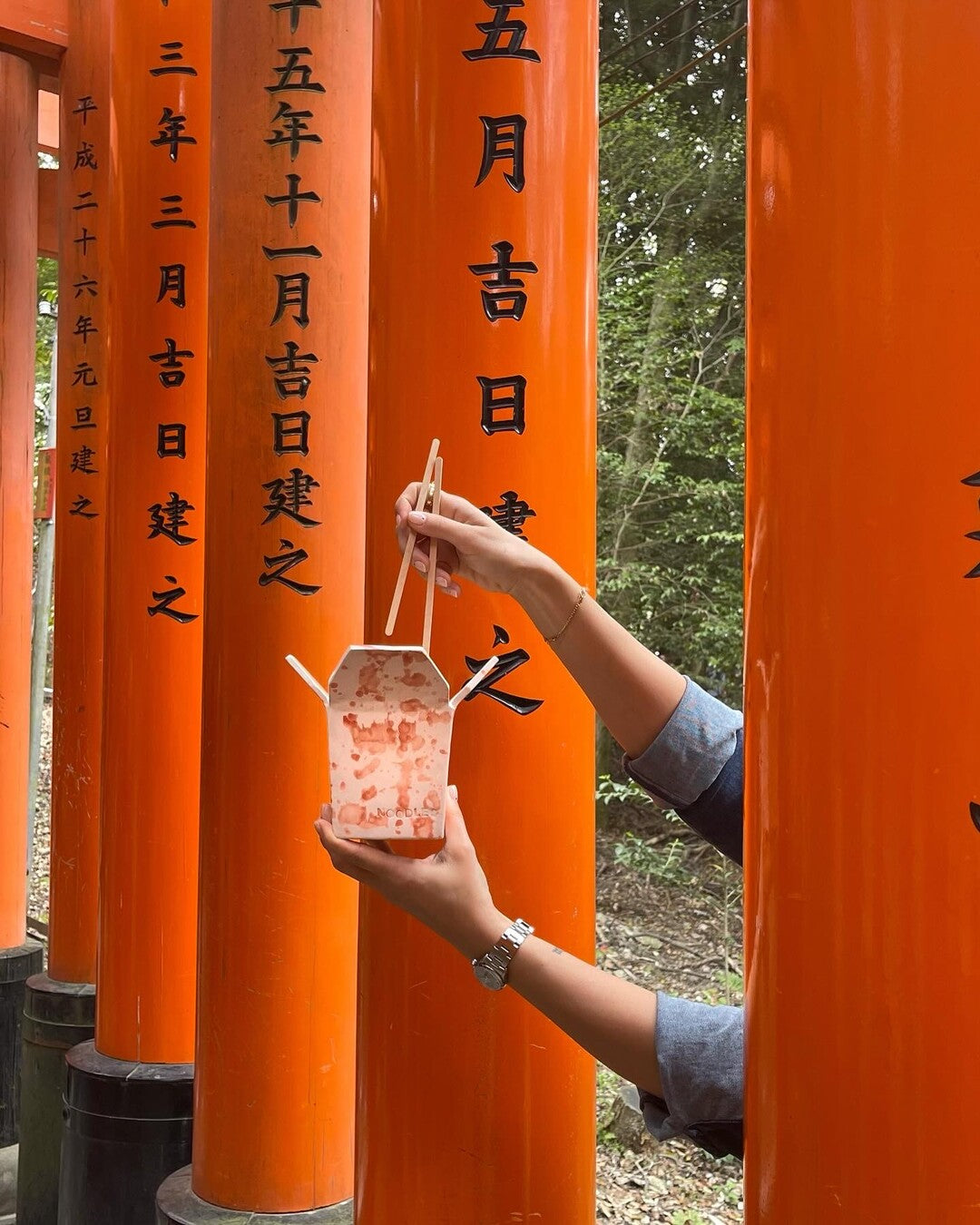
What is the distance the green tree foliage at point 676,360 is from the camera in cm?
828

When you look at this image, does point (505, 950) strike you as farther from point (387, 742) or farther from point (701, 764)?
point (701, 764)

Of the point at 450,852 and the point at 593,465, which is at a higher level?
the point at 593,465

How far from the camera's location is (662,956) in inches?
313

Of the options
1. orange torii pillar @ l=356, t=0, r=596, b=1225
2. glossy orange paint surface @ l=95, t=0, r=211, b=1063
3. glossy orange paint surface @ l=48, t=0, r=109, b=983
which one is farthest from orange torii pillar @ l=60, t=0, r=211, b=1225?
orange torii pillar @ l=356, t=0, r=596, b=1225

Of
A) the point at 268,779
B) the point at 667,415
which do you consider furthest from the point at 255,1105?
the point at 667,415

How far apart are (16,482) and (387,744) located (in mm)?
4567

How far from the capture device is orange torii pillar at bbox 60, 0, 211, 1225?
3531 millimetres

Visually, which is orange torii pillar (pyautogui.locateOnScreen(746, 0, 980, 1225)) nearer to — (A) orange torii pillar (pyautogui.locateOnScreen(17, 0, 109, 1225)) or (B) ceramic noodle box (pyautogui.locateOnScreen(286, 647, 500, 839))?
(B) ceramic noodle box (pyautogui.locateOnScreen(286, 647, 500, 839))

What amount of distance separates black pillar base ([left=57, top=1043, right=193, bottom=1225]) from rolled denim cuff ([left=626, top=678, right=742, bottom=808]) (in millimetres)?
2302

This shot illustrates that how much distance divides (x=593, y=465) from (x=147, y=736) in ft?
5.95

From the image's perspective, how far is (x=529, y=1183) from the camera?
2.02 metres

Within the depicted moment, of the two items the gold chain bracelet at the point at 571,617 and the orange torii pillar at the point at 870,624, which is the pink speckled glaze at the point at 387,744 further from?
the orange torii pillar at the point at 870,624

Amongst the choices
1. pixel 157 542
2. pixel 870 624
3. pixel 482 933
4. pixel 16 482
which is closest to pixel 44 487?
pixel 16 482

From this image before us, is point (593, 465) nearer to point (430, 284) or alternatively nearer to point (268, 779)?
point (430, 284)
